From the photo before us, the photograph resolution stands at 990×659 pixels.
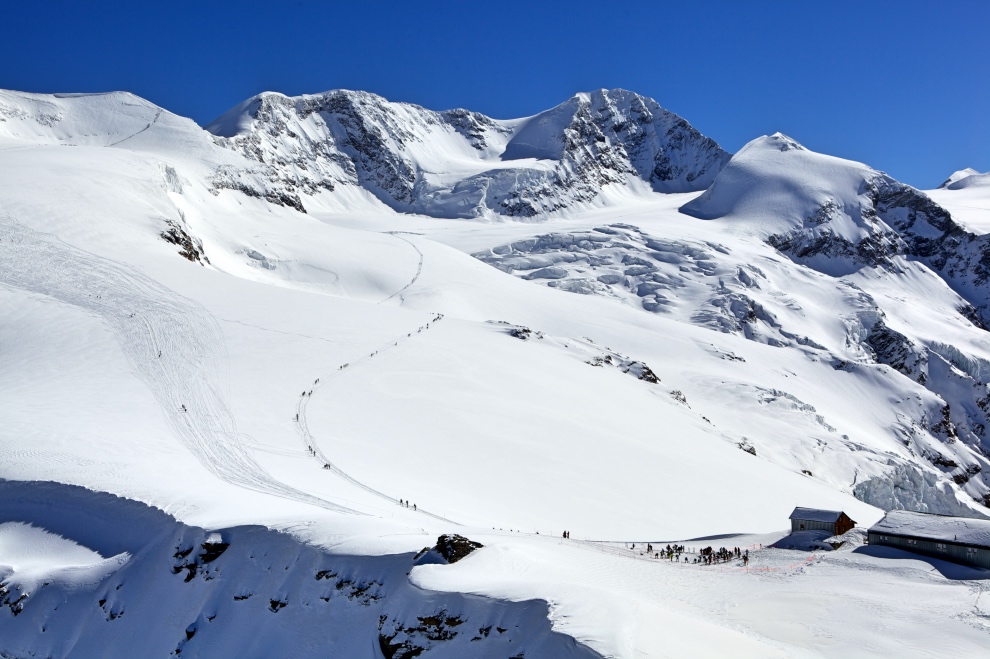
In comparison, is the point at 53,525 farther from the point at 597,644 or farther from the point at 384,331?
the point at 384,331

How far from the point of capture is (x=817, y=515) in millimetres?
30312

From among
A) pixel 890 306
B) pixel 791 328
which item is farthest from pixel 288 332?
pixel 890 306

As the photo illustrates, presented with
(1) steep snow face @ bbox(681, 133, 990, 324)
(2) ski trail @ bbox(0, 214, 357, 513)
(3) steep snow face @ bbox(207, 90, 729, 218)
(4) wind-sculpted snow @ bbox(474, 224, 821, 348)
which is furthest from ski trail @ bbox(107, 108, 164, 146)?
(1) steep snow face @ bbox(681, 133, 990, 324)

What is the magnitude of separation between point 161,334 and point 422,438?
1872cm

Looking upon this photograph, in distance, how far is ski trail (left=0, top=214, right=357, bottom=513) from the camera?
31688 mm

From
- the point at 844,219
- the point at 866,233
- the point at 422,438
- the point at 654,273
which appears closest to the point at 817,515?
the point at 422,438

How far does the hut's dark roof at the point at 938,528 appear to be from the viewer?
82.5ft

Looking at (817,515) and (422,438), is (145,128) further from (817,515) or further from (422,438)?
(817,515)

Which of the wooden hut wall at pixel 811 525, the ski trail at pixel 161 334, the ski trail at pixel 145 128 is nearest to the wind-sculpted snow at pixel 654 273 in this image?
the ski trail at pixel 145 128

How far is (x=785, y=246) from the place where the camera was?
151250 millimetres

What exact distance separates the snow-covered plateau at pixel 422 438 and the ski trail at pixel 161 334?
235mm

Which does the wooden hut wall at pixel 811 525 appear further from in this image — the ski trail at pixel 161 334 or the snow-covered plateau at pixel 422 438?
the ski trail at pixel 161 334

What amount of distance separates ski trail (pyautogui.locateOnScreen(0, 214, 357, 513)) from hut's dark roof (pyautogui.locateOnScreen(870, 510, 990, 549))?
19073 mm

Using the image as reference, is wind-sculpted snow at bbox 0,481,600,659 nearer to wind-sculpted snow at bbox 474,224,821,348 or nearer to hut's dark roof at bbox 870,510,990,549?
hut's dark roof at bbox 870,510,990,549
